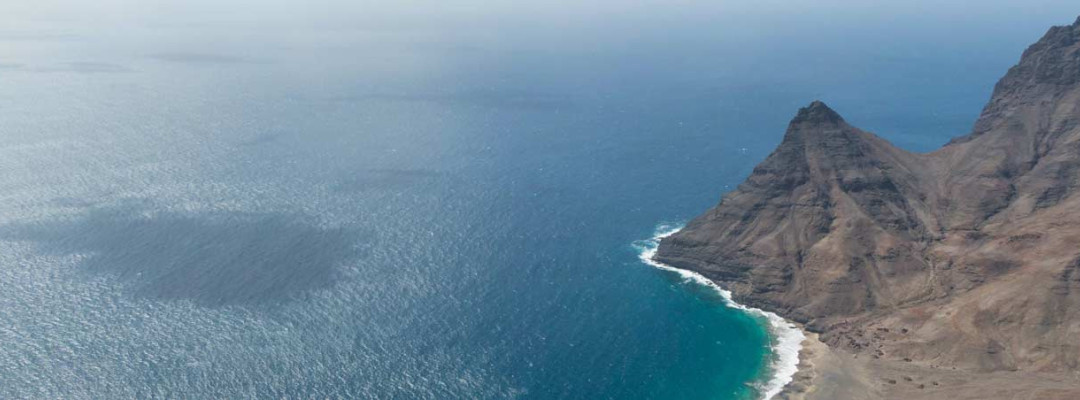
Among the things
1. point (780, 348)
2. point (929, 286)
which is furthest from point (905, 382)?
point (929, 286)

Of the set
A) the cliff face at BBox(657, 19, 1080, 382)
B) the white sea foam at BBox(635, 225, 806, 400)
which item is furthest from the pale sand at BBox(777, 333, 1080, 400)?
the cliff face at BBox(657, 19, 1080, 382)

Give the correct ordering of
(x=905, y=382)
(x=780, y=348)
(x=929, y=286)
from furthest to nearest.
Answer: (x=929, y=286)
(x=780, y=348)
(x=905, y=382)

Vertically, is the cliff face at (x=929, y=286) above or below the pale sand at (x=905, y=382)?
above

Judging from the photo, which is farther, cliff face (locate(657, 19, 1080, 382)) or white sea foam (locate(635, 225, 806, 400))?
cliff face (locate(657, 19, 1080, 382))

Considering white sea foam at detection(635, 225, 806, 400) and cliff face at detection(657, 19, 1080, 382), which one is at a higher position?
cliff face at detection(657, 19, 1080, 382)

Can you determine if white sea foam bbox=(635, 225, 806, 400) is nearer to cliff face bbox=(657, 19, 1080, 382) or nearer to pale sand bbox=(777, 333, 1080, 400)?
pale sand bbox=(777, 333, 1080, 400)

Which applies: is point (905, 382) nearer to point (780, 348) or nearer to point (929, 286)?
point (780, 348)

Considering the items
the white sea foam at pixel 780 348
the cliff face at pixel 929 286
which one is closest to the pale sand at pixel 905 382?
the white sea foam at pixel 780 348

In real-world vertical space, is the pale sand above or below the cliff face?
below

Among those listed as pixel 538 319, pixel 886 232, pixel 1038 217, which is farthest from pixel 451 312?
pixel 1038 217

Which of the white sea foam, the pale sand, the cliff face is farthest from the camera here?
the cliff face

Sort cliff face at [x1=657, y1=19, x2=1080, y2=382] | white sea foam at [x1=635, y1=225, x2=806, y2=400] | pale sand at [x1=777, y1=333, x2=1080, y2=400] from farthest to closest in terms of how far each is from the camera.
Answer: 1. cliff face at [x1=657, y1=19, x2=1080, y2=382]
2. white sea foam at [x1=635, y1=225, x2=806, y2=400]
3. pale sand at [x1=777, y1=333, x2=1080, y2=400]

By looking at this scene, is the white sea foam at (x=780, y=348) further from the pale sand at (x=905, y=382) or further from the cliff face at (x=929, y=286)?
the cliff face at (x=929, y=286)
